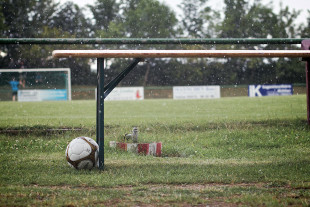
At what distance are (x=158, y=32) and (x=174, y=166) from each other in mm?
11538

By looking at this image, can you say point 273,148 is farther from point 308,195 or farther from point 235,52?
point 308,195

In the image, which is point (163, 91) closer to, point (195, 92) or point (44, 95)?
point (195, 92)

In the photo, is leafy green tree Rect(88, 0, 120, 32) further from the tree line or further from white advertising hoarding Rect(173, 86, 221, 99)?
white advertising hoarding Rect(173, 86, 221, 99)

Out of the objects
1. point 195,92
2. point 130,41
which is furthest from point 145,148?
point 195,92

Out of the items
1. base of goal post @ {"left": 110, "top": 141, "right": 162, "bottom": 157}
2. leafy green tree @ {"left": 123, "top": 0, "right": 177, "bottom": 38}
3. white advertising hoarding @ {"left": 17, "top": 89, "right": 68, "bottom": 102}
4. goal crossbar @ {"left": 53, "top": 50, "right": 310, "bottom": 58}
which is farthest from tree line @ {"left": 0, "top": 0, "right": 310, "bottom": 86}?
white advertising hoarding @ {"left": 17, "top": 89, "right": 68, "bottom": 102}

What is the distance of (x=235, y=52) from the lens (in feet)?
12.3

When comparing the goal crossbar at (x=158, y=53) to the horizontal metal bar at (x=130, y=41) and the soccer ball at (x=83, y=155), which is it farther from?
the horizontal metal bar at (x=130, y=41)

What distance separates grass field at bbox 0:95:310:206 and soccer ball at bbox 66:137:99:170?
0.41 feet

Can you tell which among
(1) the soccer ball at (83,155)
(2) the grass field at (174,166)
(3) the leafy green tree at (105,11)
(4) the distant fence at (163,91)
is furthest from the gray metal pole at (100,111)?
(3) the leafy green tree at (105,11)

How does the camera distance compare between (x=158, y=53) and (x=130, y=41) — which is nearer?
(x=158, y=53)

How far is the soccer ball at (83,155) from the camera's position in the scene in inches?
142

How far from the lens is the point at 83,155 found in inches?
141

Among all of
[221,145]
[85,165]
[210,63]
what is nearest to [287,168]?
[221,145]

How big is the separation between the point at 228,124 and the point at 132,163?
9.12 ft
